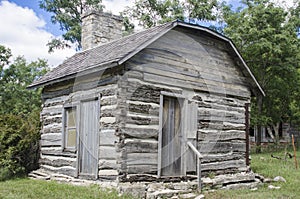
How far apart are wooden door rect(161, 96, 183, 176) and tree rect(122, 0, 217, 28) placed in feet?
58.4

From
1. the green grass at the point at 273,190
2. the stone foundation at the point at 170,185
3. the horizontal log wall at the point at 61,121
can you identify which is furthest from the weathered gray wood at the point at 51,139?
the green grass at the point at 273,190

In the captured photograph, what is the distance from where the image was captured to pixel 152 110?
10297 mm

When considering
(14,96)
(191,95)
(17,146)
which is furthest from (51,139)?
(14,96)

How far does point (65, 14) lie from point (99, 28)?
18725mm

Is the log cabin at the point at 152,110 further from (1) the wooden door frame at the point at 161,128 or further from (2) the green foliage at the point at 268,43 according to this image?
(2) the green foliage at the point at 268,43

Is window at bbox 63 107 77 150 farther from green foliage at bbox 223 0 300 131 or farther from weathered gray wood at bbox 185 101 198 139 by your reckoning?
green foliage at bbox 223 0 300 131

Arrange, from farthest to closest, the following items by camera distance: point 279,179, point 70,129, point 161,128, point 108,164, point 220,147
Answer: point 279,179
point 220,147
point 70,129
point 161,128
point 108,164

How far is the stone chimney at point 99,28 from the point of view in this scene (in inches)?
560

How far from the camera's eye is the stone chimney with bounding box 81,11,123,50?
14234 mm

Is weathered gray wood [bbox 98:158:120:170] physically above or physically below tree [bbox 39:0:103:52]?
below

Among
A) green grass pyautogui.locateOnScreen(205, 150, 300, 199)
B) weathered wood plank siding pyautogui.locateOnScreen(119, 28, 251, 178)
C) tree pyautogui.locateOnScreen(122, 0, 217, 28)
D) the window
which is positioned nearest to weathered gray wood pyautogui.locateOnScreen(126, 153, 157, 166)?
weathered wood plank siding pyautogui.locateOnScreen(119, 28, 251, 178)

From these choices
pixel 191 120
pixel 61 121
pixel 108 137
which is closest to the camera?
pixel 108 137

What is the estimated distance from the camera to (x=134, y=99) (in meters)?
9.96

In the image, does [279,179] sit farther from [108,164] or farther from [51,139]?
[51,139]
